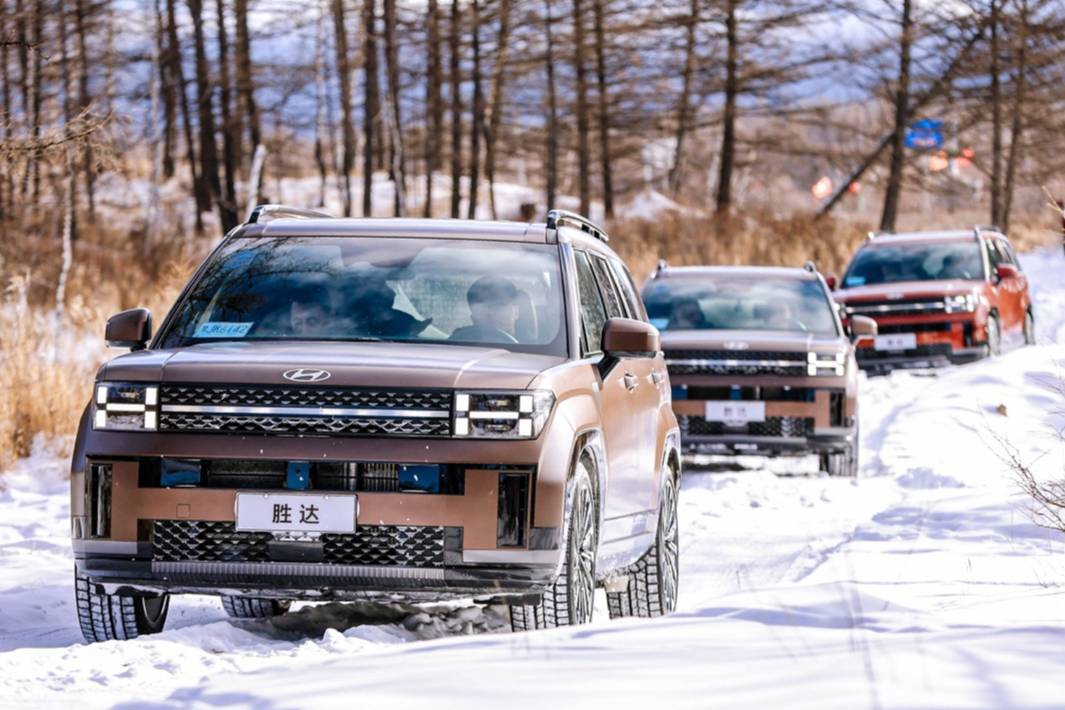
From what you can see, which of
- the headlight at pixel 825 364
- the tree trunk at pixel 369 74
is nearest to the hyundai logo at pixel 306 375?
the headlight at pixel 825 364

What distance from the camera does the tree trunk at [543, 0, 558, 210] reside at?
45688mm

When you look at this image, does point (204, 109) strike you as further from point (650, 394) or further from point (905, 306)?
point (650, 394)

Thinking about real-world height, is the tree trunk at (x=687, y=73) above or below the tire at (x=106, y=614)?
above

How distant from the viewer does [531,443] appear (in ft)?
22.3

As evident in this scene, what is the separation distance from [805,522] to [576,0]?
1339 inches

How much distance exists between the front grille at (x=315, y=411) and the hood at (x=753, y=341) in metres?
8.55

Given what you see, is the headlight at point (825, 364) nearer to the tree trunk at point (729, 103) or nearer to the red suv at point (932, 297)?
the red suv at point (932, 297)

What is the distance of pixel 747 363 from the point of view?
50.3 feet

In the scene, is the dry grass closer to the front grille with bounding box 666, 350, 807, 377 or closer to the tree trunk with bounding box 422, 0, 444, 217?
the front grille with bounding box 666, 350, 807, 377

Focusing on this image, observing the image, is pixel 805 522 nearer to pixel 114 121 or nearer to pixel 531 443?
pixel 114 121

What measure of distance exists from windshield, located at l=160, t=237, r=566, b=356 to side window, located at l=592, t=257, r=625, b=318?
Result: 81cm

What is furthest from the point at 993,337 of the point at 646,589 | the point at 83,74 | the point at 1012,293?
the point at 83,74

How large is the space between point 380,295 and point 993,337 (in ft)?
54.6

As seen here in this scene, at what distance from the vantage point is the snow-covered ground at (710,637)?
15.3 ft
